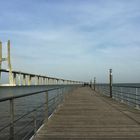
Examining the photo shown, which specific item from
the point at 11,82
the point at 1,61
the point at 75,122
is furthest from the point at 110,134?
the point at 1,61

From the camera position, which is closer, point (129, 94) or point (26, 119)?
point (129, 94)

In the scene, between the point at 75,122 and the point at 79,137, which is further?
the point at 75,122

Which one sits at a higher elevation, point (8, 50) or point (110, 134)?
point (8, 50)

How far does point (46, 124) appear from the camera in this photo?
9352 mm

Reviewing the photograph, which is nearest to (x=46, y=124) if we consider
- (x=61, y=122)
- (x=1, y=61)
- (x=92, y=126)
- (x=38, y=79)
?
(x=61, y=122)

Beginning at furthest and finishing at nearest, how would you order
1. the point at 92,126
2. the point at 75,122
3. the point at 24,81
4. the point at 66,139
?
1. the point at 24,81
2. the point at 75,122
3. the point at 92,126
4. the point at 66,139

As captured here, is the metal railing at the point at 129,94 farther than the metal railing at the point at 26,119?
Yes

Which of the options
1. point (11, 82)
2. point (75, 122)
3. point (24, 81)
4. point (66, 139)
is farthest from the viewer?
point (24, 81)

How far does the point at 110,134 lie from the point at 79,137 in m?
0.75

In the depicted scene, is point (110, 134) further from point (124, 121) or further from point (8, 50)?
point (8, 50)

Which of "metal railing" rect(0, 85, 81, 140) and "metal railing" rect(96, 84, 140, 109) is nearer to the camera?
"metal railing" rect(0, 85, 81, 140)

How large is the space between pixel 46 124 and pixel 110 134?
2.25 meters

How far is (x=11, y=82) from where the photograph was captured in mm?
91188

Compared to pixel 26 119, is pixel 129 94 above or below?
above
